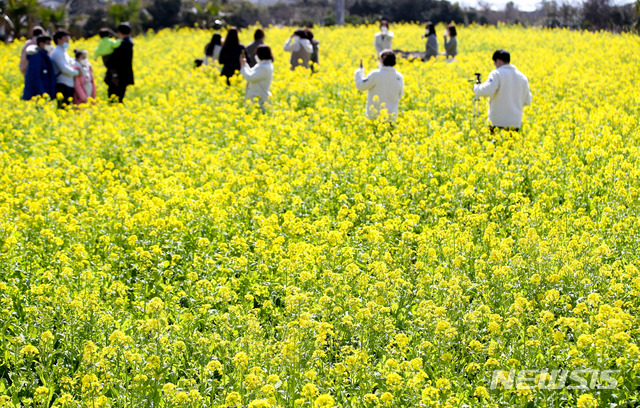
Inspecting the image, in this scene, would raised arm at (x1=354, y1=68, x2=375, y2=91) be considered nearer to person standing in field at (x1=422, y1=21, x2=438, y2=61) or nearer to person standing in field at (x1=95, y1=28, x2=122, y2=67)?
person standing in field at (x1=95, y1=28, x2=122, y2=67)

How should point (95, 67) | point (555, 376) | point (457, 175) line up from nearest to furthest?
1. point (555, 376)
2. point (457, 175)
3. point (95, 67)

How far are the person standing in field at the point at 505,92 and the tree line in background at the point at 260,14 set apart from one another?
21183 millimetres

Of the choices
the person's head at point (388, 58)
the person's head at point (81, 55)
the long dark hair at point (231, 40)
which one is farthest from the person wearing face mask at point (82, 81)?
the person's head at point (388, 58)

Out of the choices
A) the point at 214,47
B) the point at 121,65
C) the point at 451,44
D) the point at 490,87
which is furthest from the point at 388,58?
the point at 451,44

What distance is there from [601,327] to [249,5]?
4467 centimetres

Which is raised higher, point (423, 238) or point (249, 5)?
point (249, 5)

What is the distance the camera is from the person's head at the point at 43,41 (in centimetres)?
1223

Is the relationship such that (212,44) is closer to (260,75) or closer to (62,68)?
(62,68)

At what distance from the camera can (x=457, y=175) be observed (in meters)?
7.70

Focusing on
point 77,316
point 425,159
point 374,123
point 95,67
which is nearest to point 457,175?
point 425,159

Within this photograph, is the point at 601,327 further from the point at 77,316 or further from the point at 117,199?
the point at 117,199

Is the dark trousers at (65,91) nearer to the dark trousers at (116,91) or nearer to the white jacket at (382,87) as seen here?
the dark trousers at (116,91)

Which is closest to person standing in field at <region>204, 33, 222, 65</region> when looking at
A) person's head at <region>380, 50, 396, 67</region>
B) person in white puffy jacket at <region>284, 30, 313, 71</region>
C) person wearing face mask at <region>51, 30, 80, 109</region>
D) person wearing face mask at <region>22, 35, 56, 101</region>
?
person in white puffy jacket at <region>284, 30, 313, 71</region>

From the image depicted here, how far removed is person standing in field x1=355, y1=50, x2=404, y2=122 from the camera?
9969 millimetres
